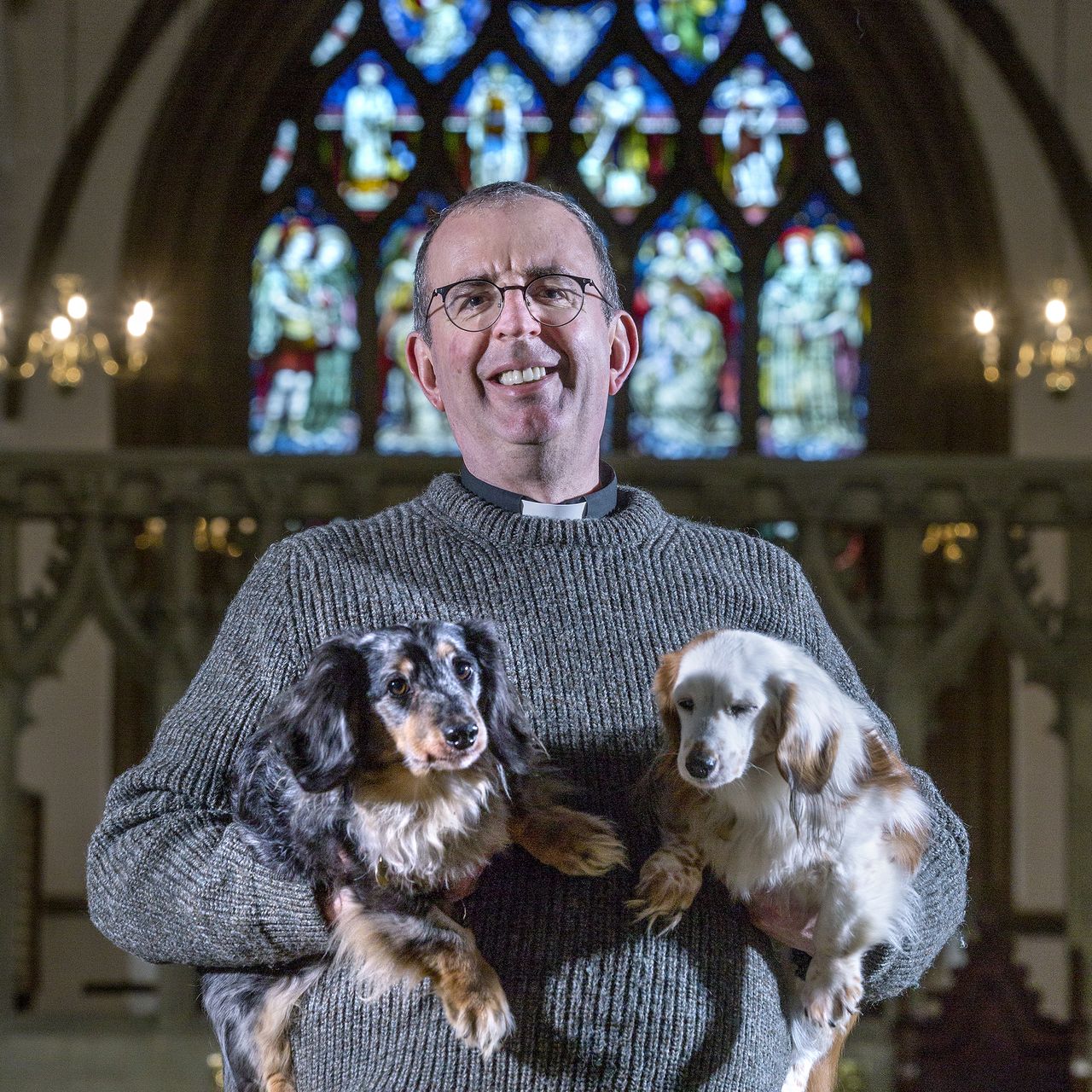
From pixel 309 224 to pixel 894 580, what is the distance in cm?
407

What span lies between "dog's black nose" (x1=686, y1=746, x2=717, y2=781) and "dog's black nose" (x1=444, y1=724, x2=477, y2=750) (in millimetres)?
170

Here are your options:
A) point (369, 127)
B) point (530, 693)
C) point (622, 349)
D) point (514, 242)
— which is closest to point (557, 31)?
point (369, 127)

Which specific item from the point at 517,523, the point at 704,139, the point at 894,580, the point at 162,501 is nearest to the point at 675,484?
the point at 894,580

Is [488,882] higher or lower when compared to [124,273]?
lower

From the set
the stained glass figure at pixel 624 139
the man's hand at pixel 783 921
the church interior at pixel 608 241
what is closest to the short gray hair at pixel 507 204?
the man's hand at pixel 783 921

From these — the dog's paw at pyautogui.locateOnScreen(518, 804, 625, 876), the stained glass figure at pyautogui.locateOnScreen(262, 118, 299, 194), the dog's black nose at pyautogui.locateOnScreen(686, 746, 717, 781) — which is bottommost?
the dog's paw at pyautogui.locateOnScreen(518, 804, 625, 876)

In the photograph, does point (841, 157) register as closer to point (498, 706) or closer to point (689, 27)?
point (689, 27)

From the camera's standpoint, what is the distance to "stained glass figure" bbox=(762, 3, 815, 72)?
8703 millimetres

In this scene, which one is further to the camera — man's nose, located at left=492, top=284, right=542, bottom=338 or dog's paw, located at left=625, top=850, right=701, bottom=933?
man's nose, located at left=492, top=284, right=542, bottom=338

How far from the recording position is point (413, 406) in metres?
8.56

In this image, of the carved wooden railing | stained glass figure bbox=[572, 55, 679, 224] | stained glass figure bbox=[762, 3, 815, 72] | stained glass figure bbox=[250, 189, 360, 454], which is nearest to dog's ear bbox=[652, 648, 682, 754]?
the carved wooden railing

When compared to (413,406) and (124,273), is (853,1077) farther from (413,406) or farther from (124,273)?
(124,273)

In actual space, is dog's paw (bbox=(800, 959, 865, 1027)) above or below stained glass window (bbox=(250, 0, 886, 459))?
below

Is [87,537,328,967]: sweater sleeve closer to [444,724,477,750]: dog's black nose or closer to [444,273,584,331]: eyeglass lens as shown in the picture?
[444,724,477,750]: dog's black nose
